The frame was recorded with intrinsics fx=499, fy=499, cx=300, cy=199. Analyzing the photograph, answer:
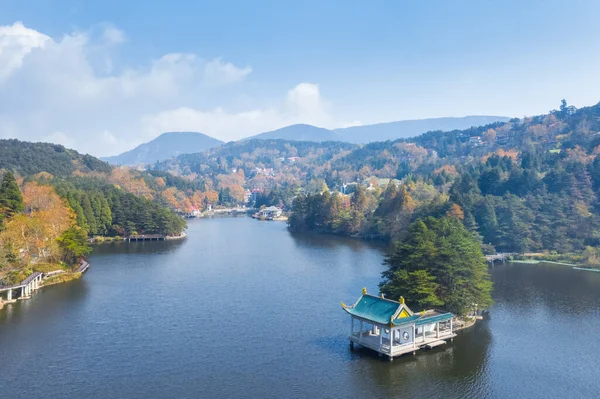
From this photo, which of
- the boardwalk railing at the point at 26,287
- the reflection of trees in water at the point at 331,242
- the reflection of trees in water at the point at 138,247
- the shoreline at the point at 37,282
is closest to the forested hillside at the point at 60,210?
the shoreline at the point at 37,282

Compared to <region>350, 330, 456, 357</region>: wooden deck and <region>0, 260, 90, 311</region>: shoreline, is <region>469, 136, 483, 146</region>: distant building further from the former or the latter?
<region>350, 330, 456, 357</region>: wooden deck

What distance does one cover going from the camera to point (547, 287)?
41.2m

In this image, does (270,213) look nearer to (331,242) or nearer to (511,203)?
(331,242)

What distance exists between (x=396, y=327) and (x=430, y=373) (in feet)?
8.83

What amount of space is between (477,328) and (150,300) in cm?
2305

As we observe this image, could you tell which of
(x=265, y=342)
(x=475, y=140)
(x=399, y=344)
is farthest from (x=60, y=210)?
Result: (x=475, y=140)

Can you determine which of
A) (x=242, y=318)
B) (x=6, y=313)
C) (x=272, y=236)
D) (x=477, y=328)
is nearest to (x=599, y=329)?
(x=477, y=328)

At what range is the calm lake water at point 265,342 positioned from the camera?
22672 mm

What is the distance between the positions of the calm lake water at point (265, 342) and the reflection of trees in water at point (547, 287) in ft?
0.48

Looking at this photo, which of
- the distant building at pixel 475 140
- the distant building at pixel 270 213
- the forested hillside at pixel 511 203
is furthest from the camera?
the distant building at pixel 475 140

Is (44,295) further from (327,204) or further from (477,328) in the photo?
(327,204)

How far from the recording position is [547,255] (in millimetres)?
54469

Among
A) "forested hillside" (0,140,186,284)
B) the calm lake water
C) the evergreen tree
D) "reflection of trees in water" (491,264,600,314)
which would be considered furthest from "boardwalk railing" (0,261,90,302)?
"reflection of trees in water" (491,264,600,314)

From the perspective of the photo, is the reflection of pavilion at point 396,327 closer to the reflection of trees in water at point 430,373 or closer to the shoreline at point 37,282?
the reflection of trees in water at point 430,373
